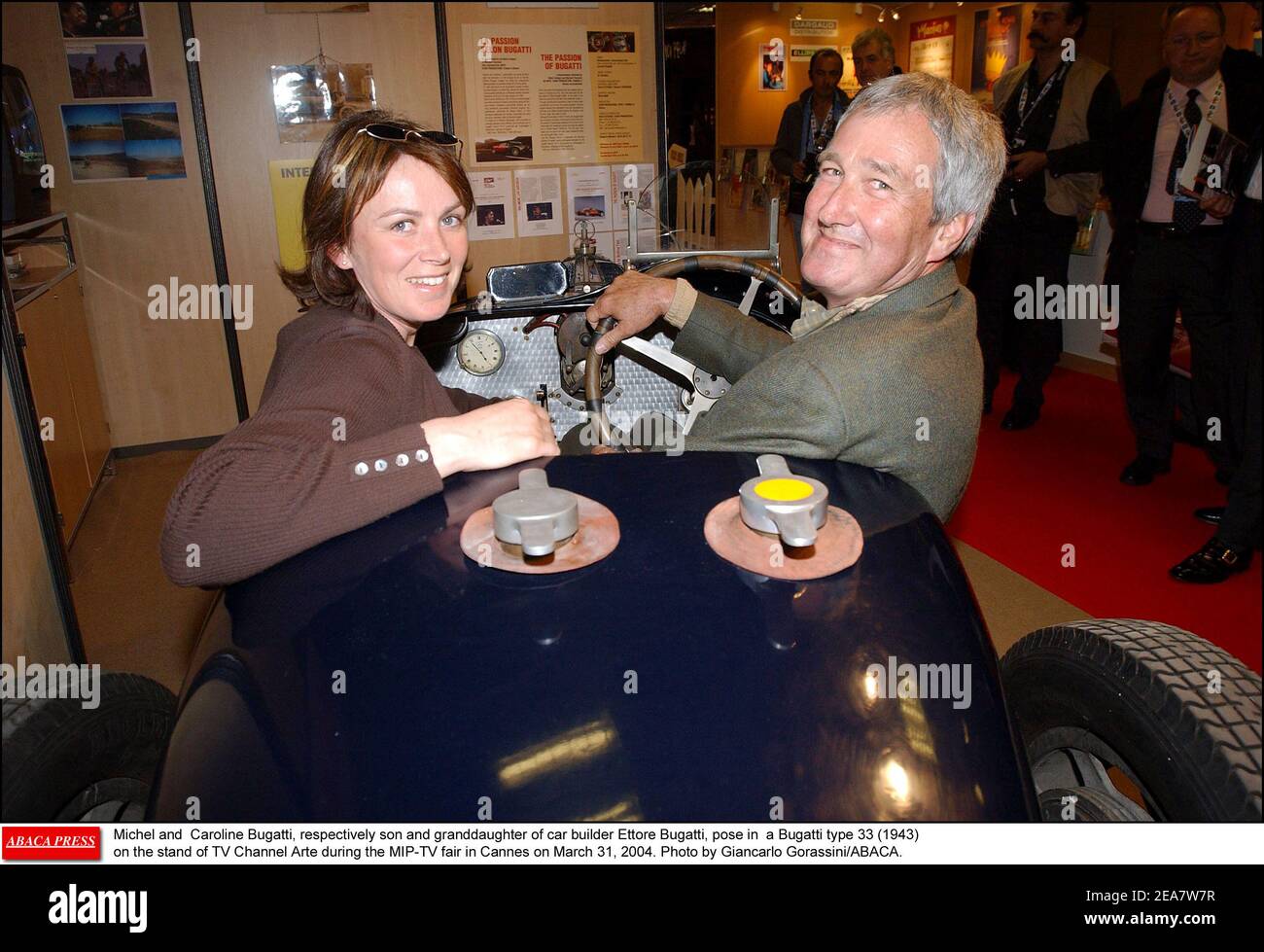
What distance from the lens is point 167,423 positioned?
16.3 ft

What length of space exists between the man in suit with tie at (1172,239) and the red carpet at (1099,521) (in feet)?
0.72

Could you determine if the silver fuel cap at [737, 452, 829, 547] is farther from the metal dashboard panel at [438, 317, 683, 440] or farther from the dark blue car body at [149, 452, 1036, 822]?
the metal dashboard panel at [438, 317, 683, 440]

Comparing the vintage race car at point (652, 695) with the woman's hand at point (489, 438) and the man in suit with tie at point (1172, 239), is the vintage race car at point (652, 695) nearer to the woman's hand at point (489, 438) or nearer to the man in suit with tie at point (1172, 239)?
the woman's hand at point (489, 438)

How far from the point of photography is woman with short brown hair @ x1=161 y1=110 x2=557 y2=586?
1052mm

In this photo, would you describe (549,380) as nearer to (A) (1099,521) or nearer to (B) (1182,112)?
(A) (1099,521)

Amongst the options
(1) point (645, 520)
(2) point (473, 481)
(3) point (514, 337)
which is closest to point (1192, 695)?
(1) point (645, 520)

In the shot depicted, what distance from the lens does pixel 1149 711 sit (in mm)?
1030

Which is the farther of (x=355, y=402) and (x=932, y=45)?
(x=932, y=45)

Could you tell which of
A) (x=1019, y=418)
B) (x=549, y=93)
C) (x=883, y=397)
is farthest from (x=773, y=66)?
(x=883, y=397)

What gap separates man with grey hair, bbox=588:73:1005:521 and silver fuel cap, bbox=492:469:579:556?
455mm

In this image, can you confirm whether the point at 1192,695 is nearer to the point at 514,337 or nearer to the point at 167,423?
the point at 514,337

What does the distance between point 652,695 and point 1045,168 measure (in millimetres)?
4604

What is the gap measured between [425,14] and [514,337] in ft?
9.83

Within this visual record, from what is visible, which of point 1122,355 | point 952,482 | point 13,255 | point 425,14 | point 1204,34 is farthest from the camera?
point 425,14
